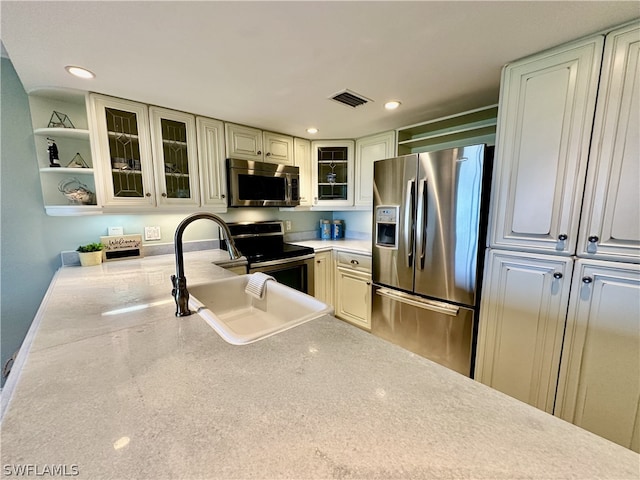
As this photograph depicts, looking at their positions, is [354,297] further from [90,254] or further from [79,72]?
[79,72]

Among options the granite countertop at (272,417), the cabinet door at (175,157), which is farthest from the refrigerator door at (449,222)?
the cabinet door at (175,157)

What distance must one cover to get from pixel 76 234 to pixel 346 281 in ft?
7.69

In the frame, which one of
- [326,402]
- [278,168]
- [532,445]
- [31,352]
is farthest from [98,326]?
[278,168]

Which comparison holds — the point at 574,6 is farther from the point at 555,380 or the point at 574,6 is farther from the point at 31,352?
the point at 31,352

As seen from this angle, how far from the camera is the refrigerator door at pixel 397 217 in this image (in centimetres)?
193

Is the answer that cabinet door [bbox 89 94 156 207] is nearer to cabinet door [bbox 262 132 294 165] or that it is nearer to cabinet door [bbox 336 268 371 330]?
cabinet door [bbox 262 132 294 165]

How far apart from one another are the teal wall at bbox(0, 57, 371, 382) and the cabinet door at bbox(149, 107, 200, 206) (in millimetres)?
567

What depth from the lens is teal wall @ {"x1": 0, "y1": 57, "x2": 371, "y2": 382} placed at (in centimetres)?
171

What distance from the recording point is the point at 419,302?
6.42 ft

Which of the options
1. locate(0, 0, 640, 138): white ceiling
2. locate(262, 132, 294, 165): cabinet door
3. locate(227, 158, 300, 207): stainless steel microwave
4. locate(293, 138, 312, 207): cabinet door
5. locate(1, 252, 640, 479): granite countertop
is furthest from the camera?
locate(293, 138, 312, 207): cabinet door

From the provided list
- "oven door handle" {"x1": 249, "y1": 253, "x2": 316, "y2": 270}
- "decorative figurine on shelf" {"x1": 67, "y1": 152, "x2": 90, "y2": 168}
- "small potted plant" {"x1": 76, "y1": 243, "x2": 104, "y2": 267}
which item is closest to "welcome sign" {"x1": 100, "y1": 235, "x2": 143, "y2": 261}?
"small potted plant" {"x1": 76, "y1": 243, "x2": 104, "y2": 267}

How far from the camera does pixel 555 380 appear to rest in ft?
4.48

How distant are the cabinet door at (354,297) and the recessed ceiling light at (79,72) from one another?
2401 mm

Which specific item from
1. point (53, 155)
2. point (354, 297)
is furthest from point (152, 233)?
point (354, 297)
